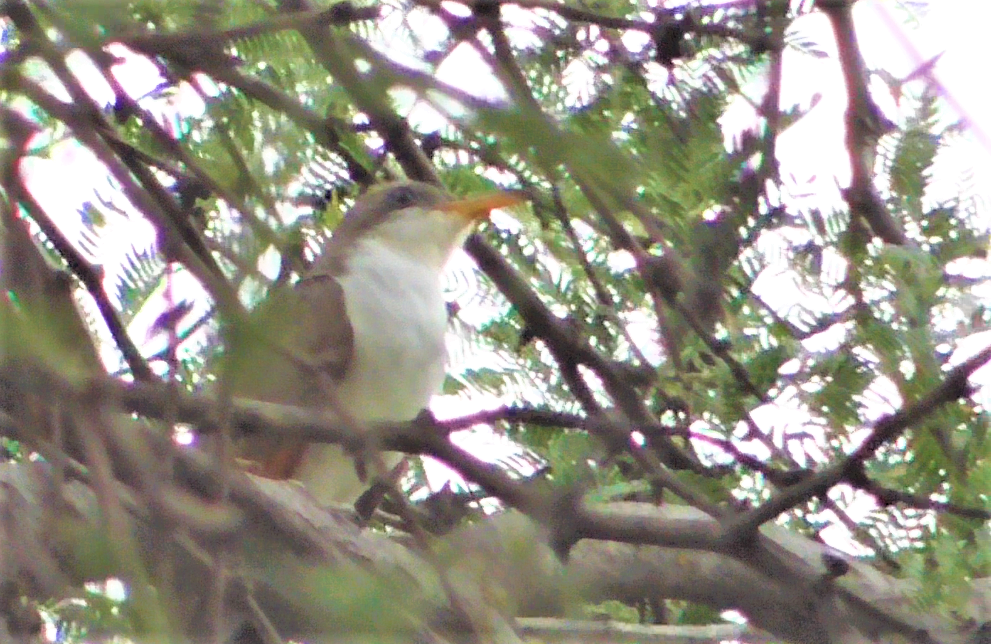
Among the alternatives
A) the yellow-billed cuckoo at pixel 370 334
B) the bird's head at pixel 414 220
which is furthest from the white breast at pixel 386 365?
the bird's head at pixel 414 220

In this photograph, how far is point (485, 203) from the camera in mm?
2982

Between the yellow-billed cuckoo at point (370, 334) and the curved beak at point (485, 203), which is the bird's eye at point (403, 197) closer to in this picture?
the yellow-billed cuckoo at point (370, 334)

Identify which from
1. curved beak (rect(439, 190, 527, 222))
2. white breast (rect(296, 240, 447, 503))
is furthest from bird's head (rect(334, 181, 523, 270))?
white breast (rect(296, 240, 447, 503))

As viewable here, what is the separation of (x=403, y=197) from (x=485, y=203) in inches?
29.6

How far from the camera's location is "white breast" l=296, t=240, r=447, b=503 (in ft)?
11.0

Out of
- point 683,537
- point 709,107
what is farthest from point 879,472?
point 709,107

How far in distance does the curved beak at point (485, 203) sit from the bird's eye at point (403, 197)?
182 mm

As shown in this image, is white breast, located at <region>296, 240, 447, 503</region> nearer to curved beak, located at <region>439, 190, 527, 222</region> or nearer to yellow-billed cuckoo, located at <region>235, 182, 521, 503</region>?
yellow-billed cuckoo, located at <region>235, 182, 521, 503</region>

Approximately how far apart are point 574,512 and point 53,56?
82cm

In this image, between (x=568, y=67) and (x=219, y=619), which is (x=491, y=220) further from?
(x=219, y=619)

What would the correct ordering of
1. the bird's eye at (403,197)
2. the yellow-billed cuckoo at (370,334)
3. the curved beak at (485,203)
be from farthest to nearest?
1. the bird's eye at (403,197)
2. the yellow-billed cuckoo at (370,334)
3. the curved beak at (485,203)

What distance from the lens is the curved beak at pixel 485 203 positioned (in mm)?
2844

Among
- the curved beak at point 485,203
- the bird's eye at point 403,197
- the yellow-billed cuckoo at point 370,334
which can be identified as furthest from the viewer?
the bird's eye at point 403,197

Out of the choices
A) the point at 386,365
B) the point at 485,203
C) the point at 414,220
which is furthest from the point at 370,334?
the point at 485,203
